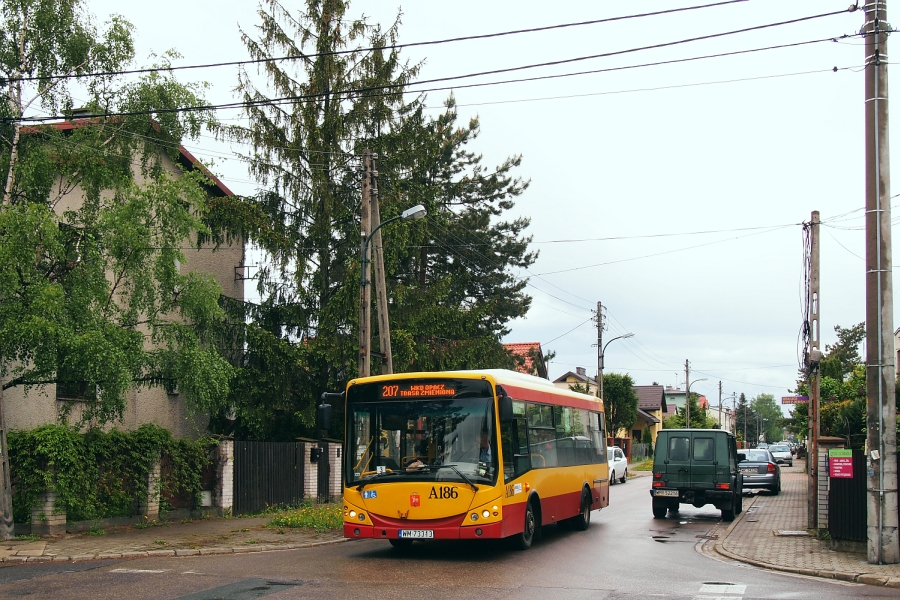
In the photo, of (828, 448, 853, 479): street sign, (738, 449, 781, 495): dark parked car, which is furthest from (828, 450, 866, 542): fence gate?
(738, 449, 781, 495): dark parked car

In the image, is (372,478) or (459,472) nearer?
(459,472)

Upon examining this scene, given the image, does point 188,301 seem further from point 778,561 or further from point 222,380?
point 778,561

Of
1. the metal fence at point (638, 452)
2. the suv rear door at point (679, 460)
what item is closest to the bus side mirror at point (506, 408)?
the suv rear door at point (679, 460)

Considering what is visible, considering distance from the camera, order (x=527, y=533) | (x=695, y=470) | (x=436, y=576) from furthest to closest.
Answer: (x=695, y=470) → (x=527, y=533) → (x=436, y=576)

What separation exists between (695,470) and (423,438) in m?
10.3

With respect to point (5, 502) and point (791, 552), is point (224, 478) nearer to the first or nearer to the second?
point (5, 502)

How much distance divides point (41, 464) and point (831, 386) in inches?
1183

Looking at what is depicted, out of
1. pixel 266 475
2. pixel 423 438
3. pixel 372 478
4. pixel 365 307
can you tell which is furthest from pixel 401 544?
pixel 266 475

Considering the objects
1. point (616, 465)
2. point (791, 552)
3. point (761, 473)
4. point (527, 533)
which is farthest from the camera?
point (616, 465)

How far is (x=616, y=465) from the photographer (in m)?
38.5

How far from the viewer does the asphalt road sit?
10.1 metres

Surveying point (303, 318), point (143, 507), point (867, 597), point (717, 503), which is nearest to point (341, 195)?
point (303, 318)

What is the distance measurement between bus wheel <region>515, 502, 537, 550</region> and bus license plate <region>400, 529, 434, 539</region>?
1.94 m

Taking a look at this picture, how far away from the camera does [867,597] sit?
1009 centimetres
